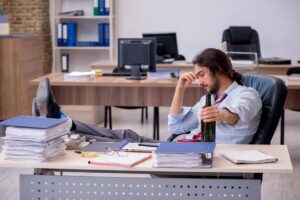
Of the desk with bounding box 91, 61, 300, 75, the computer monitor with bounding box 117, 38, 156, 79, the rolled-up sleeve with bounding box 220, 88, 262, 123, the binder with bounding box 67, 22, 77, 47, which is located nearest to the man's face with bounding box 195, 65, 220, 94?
the rolled-up sleeve with bounding box 220, 88, 262, 123

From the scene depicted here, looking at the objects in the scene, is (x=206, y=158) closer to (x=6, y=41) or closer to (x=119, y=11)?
(x=6, y=41)

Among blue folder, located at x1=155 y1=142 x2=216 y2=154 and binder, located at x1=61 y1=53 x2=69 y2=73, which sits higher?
blue folder, located at x1=155 y1=142 x2=216 y2=154

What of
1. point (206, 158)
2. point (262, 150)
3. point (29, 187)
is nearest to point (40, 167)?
point (29, 187)

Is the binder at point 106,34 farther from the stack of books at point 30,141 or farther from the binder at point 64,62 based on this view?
the stack of books at point 30,141

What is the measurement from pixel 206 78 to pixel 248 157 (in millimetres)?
835

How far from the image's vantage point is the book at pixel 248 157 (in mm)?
2746

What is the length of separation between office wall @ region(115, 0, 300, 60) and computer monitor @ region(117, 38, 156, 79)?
350cm

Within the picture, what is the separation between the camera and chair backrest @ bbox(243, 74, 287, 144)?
11.4ft

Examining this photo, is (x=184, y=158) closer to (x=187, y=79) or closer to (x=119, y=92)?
(x=187, y=79)

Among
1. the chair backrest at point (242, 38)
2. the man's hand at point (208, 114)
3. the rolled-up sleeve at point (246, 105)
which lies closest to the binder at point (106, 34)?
the chair backrest at point (242, 38)

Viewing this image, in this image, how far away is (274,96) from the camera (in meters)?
3.53

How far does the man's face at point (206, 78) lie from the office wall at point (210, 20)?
5769mm

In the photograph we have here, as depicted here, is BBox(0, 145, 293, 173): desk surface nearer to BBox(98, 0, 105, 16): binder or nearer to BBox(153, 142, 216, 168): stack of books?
BBox(153, 142, 216, 168): stack of books

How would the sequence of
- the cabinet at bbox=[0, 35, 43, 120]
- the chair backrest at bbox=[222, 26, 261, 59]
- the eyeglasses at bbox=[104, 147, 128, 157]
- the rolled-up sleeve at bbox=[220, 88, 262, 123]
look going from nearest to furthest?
the eyeglasses at bbox=[104, 147, 128, 157], the rolled-up sleeve at bbox=[220, 88, 262, 123], the cabinet at bbox=[0, 35, 43, 120], the chair backrest at bbox=[222, 26, 261, 59]
